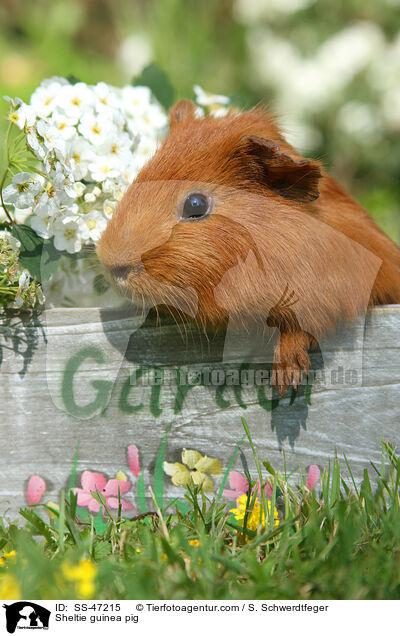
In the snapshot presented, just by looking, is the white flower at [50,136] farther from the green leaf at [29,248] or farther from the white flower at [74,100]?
the green leaf at [29,248]

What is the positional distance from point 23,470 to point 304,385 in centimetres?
92

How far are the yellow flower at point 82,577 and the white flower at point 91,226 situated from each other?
1028 mm

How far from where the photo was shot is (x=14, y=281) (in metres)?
1.60

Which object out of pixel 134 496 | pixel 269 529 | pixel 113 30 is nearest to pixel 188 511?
pixel 134 496

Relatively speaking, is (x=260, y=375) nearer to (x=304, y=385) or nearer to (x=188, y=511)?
(x=304, y=385)

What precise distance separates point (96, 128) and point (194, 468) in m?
1.17

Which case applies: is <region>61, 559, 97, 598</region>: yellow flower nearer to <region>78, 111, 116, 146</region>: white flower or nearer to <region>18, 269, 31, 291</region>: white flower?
<region>18, 269, 31, 291</region>: white flower

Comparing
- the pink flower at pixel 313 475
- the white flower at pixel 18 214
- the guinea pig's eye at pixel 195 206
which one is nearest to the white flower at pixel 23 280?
the white flower at pixel 18 214

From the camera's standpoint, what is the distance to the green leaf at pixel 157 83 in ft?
7.80

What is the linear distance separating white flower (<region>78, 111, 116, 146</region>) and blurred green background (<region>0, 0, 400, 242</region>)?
8.75ft

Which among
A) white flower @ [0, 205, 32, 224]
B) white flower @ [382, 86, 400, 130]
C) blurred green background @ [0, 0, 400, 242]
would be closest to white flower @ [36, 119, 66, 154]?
white flower @ [0, 205, 32, 224]

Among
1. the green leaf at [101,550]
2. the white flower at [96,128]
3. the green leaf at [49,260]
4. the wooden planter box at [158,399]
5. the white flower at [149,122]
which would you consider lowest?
→ the green leaf at [101,550]

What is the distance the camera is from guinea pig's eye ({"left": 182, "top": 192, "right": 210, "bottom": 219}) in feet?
4.90
